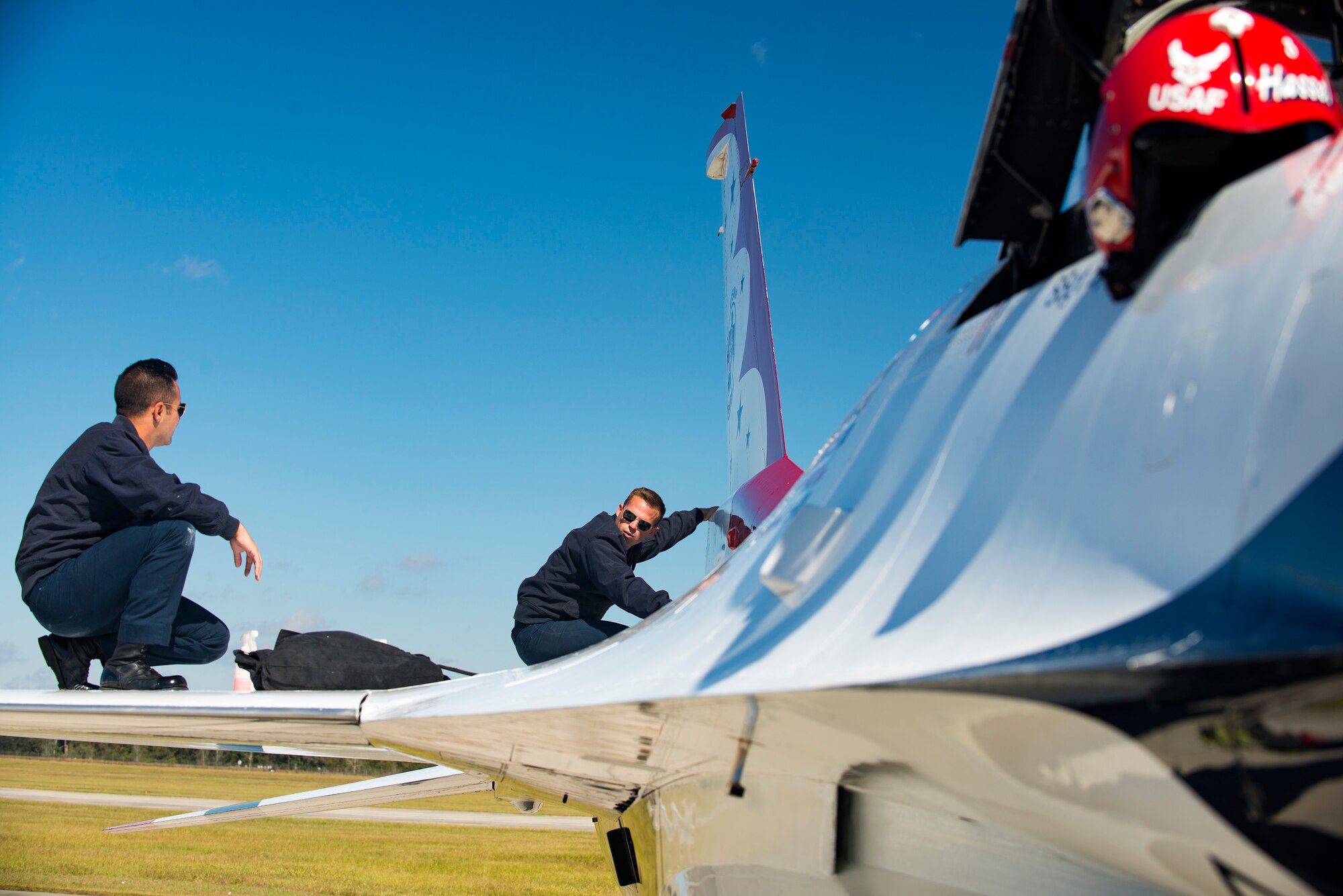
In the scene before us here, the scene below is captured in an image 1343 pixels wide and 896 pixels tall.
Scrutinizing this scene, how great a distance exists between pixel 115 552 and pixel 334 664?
1.09 m

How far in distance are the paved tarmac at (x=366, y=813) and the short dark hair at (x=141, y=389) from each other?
74.8 feet

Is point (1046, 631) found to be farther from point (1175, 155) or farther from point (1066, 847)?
point (1175, 155)

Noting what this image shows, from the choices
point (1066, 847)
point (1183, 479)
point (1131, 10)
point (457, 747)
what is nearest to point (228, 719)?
point (457, 747)

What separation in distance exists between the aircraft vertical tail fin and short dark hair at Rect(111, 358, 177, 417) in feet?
10.5

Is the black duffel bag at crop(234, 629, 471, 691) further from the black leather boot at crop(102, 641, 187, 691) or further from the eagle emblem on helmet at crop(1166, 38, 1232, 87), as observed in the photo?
the eagle emblem on helmet at crop(1166, 38, 1232, 87)

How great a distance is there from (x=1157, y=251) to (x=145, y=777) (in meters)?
48.8

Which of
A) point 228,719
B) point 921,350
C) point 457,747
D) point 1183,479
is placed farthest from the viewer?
point 228,719

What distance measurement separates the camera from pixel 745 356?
24.2ft

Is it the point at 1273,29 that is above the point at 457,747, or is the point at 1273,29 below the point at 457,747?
above

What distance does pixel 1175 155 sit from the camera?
1442 millimetres

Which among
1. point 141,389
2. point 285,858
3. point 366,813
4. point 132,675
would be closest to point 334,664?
point 132,675

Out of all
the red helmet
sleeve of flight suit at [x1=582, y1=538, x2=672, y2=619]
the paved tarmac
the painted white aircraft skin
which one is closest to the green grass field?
the paved tarmac

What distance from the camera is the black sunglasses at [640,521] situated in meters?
4.92

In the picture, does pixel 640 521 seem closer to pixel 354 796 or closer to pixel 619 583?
pixel 619 583
